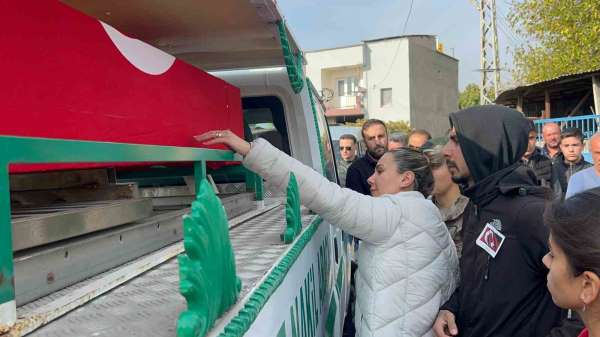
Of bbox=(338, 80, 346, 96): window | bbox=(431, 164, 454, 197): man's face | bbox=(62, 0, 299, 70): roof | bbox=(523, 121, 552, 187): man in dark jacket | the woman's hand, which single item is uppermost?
bbox=(338, 80, 346, 96): window

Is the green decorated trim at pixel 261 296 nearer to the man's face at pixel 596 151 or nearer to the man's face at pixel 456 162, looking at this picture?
the man's face at pixel 456 162

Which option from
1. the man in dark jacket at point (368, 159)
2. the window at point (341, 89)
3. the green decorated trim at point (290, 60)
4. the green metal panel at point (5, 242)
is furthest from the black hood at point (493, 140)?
the window at point (341, 89)

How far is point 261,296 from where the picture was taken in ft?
3.77

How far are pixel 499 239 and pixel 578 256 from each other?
0.50 m

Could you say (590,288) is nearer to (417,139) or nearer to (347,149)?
(417,139)

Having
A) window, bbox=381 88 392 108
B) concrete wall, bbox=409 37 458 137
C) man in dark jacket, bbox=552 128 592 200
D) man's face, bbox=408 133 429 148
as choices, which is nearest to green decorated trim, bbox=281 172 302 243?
man's face, bbox=408 133 429 148

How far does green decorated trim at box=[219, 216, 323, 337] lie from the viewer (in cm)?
96

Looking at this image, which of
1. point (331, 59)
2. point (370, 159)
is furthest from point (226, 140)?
point (331, 59)

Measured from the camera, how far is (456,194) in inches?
112

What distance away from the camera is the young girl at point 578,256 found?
1195 millimetres

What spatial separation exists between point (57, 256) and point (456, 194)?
2.20m

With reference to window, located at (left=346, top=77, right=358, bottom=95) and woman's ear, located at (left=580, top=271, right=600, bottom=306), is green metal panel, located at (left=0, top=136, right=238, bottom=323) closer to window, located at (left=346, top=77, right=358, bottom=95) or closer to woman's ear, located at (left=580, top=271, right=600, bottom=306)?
woman's ear, located at (left=580, top=271, right=600, bottom=306)

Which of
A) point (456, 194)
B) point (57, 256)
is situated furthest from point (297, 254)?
point (456, 194)

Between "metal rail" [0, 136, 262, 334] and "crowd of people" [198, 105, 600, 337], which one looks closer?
"metal rail" [0, 136, 262, 334]
